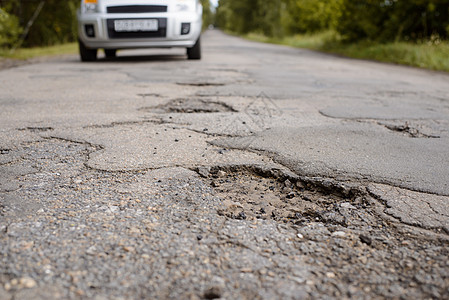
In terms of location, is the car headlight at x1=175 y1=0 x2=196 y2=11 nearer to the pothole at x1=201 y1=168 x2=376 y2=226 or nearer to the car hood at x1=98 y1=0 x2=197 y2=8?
the car hood at x1=98 y1=0 x2=197 y2=8

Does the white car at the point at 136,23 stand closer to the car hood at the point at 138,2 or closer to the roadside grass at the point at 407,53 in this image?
the car hood at the point at 138,2

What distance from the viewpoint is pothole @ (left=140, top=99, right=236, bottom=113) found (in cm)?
331

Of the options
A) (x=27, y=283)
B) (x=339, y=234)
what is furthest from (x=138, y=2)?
(x=27, y=283)

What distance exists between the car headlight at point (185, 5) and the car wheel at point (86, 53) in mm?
1746

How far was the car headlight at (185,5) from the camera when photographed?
6.78m

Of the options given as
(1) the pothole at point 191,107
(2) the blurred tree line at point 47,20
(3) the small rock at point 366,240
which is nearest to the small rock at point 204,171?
(3) the small rock at point 366,240

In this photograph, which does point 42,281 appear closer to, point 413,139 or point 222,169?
point 222,169

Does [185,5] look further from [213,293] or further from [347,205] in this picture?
[213,293]

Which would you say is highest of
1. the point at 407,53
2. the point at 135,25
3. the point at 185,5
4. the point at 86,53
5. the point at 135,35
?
the point at 185,5

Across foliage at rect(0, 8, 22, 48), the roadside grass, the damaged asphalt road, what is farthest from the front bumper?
the roadside grass

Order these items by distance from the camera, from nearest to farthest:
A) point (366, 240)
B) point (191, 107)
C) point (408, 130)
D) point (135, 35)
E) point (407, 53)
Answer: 1. point (366, 240)
2. point (408, 130)
3. point (191, 107)
4. point (135, 35)
5. point (407, 53)

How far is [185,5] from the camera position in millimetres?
6836

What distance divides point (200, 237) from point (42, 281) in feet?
1.62

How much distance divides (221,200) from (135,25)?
18.5ft
